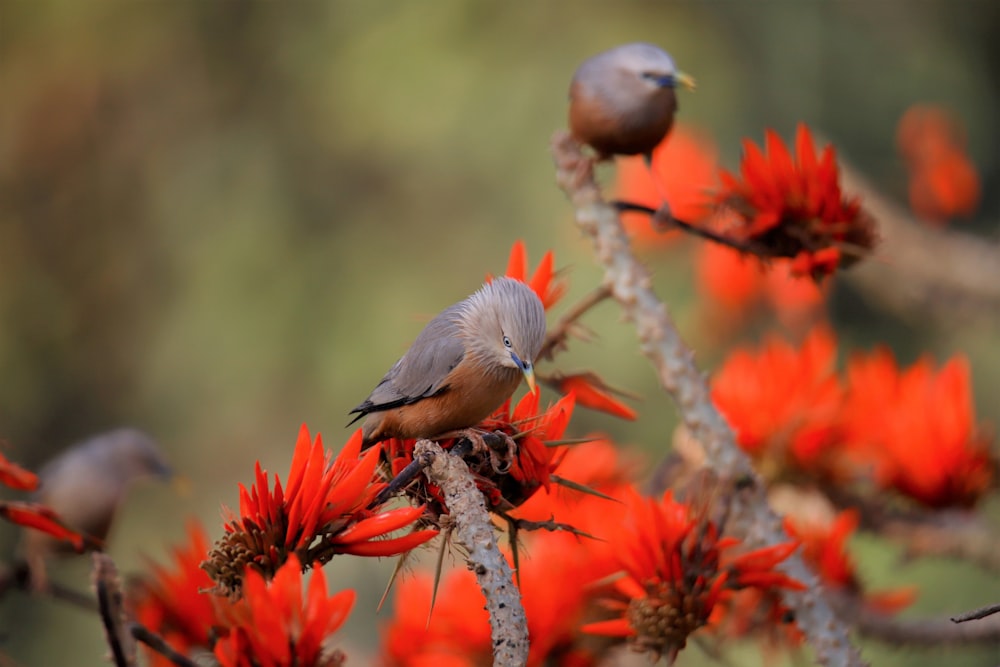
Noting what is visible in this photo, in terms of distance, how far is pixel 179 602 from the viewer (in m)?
0.59

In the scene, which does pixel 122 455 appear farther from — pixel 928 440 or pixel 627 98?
pixel 928 440

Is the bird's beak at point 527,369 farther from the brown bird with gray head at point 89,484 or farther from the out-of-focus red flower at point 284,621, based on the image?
the brown bird with gray head at point 89,484

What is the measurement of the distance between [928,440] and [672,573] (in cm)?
33

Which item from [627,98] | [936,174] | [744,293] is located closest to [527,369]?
[627,98]

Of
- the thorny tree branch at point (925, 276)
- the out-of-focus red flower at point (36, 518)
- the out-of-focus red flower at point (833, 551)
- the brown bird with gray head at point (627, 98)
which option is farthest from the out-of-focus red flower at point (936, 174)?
A: the out-of-focus red flower at point (36, 518)

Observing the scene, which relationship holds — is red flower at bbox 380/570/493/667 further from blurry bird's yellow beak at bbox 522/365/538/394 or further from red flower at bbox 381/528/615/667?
blurry bird's yellow beak at bbox 522/365/538/394

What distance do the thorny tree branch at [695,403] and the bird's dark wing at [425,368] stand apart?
16cm

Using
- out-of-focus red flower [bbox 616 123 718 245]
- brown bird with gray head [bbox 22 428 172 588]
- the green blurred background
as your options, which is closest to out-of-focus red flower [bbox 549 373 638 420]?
brown bird with gray head [bbox 22 428 172 588]

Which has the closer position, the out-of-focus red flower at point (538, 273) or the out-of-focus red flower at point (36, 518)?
the out-of-focus red flower at point (36, 518)

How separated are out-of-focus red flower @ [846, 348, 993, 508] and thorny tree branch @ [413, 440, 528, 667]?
446 mm

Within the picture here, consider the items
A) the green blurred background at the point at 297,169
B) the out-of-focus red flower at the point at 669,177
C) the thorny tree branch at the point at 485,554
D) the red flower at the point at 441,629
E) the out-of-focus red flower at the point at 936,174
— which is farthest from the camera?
the green blurred background at the point at 297,169

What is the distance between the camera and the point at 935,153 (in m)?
1.51

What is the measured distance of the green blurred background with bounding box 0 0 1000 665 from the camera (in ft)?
7.13

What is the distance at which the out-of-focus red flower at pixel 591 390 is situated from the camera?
53 cm
